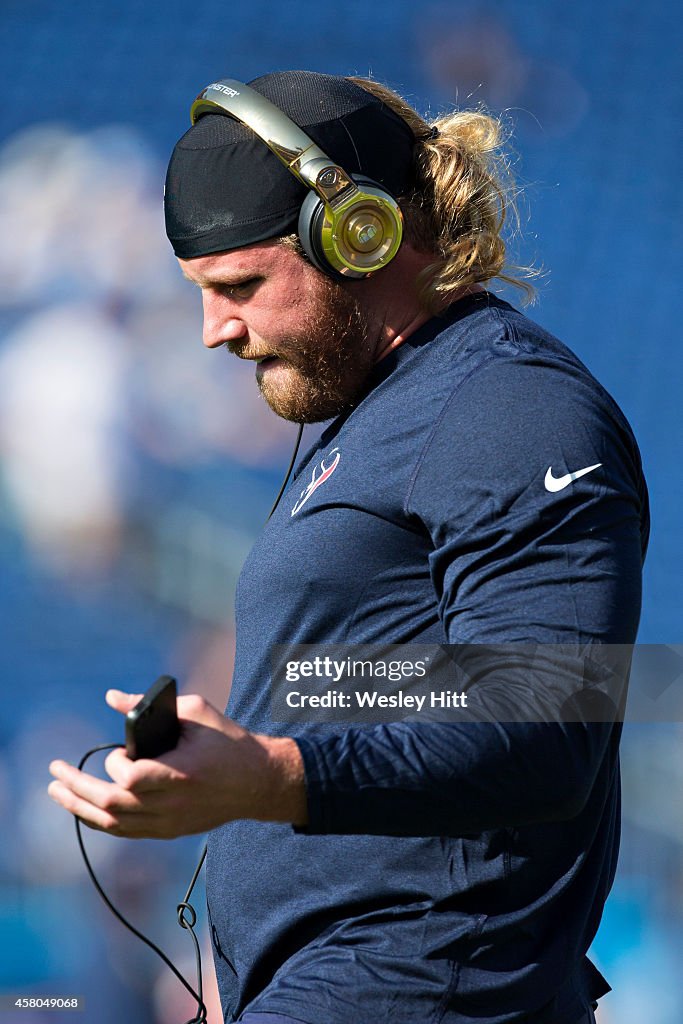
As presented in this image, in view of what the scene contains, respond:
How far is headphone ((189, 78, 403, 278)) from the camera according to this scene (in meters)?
1.13

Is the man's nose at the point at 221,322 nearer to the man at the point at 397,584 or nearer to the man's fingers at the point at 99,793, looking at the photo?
the man at the point at 397,584

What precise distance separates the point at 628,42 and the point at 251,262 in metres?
1.33

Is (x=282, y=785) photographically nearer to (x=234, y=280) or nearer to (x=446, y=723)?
(x=446, y=723)

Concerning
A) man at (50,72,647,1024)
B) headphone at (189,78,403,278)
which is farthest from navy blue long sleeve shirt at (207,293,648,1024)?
headphone at (189,78,403,278)

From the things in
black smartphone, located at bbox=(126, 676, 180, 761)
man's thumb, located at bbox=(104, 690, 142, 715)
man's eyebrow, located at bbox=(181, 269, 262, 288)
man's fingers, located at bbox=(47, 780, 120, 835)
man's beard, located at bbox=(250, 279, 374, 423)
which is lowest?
man's fingers, located at bbox=(47, 780, 120, 835)

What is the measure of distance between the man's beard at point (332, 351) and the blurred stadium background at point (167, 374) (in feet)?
3.38

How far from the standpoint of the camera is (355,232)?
3.69 ft

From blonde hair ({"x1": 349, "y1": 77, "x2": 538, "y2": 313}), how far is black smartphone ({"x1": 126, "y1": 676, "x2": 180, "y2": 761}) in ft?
1.89

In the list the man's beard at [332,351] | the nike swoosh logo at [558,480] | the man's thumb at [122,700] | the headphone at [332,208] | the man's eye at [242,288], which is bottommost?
the man's thumb at [122,700]

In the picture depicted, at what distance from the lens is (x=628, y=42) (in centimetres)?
217

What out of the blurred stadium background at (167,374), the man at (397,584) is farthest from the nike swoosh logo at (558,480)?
the blurred stadium background at (167,374)

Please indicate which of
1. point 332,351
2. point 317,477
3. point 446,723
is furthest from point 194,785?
point 332,351

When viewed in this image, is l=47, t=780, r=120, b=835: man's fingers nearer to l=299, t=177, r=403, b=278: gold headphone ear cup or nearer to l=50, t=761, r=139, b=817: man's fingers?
l=50, t=761, r=139, b=817: man's fingers

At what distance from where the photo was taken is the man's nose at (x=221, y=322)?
121cm
